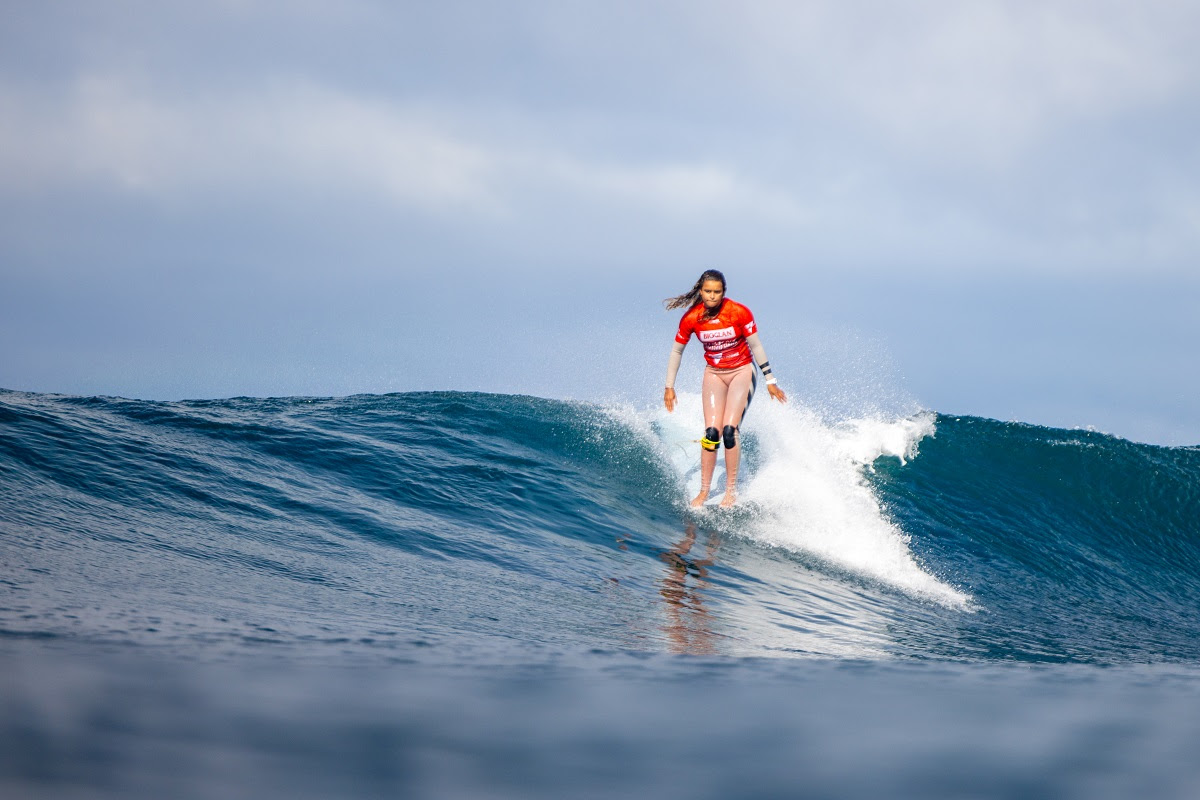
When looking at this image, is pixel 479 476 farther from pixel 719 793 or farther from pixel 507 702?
pixel 719 793

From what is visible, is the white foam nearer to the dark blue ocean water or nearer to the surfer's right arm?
the dark blue ocean water

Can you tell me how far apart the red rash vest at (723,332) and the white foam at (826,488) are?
56.2 inches

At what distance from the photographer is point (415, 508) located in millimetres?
7719

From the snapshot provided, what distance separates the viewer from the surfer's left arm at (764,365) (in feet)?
28.3

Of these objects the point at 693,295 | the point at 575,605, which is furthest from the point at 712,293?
the point at 575,605

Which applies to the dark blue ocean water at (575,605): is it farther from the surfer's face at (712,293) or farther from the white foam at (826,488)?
the surfer's face at (712,293)

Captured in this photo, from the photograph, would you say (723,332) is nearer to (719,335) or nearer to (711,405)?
(719,335)

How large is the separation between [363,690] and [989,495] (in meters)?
9.98

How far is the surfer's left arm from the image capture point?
28.3 ft

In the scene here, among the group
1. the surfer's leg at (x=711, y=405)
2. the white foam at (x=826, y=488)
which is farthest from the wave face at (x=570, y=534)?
the surfer's leg at (x=711, y=405)

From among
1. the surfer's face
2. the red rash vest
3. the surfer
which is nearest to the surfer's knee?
the surfer

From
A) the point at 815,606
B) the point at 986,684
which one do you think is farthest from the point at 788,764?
the point at 815,606

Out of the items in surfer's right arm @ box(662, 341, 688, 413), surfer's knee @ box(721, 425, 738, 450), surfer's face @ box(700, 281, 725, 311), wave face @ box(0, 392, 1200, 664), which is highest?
surfer's face @ box(700, 281, 725, 311)

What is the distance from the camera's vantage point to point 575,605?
5234mm
